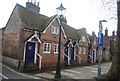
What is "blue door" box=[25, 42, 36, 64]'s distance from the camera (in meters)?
11.6

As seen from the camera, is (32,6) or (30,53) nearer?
(30,53)

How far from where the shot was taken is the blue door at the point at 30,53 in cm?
1163

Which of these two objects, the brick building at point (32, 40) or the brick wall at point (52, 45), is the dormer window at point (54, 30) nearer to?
the brick building at point (32, 40)

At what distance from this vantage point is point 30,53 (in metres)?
11.9

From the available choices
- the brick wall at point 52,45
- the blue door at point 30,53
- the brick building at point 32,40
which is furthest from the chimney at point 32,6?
the blue door at point 30,53

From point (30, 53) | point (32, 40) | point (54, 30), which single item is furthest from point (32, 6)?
point (30, 53)

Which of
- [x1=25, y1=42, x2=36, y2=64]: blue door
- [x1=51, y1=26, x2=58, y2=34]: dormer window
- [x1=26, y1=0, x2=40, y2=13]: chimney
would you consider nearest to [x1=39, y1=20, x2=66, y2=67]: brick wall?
[x1=51, y1=26, x2=58, y2=34]: dormer window

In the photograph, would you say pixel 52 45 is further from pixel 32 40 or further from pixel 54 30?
pixel 32 40

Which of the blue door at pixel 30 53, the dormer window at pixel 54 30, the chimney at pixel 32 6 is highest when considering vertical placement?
the chimney at pixel 32 6

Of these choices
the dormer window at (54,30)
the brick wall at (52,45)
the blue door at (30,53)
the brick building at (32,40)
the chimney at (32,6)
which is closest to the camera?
the brick building at (32,40)

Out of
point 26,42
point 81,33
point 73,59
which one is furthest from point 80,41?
point 26,42

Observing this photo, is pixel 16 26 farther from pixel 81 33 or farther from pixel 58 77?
pixel 81 33

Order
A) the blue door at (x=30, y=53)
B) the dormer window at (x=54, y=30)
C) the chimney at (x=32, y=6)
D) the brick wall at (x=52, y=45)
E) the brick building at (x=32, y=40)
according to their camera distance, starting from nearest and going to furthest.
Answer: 1. the brick building at (x=32, y=40)
2. the blue door at (x=30, y=53)
3. the brick wall at (x=52, y=45)
4. the dormer window at (x=54, y=30)
5. the chimney at (x=32, y=6)

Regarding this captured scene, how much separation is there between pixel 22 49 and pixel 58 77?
5.77 metres
